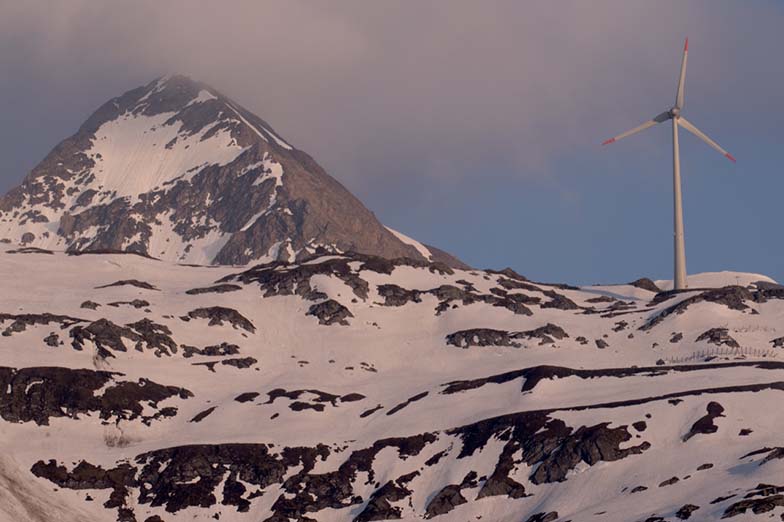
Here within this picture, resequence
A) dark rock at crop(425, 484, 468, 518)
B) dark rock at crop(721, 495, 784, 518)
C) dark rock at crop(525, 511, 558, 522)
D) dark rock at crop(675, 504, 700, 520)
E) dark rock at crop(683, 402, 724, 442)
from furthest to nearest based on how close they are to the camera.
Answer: dark rock at crop(683, 402, 724, 442), dark rock at crop(425, 484, 468, 518), dark rock at crop(525, 511, 558, 522), dark rock at crop(675, 504, 700, 520), dark rock at crop(721, 495, 784, 518)

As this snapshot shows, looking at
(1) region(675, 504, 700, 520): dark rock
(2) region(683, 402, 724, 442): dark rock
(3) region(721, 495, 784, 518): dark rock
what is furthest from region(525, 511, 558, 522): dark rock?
(3) region(721, 495, 784, 518): dark rock

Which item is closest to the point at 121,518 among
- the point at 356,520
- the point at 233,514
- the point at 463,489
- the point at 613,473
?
the point at 233,514

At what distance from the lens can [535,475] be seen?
195 m

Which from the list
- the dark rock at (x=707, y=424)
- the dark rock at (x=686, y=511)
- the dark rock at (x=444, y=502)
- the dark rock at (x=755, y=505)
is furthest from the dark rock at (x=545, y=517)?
the dark rock at (x=755, y=505)

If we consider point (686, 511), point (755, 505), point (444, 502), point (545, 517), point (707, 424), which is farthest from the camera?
point (707, 424)

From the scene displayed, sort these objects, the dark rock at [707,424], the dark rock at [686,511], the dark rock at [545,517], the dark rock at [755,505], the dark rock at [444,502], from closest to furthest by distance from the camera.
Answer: the dark rock at [755,505], the dark rock at [686,511], the dark rock at [545,517], the dark rock at [444,502], the dark rock at [707,424]

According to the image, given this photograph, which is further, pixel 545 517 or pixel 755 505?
pixel 545 517

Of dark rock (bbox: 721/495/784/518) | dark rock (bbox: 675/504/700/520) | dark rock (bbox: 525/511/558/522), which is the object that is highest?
dark rock (bbox: 525/511/558/522)

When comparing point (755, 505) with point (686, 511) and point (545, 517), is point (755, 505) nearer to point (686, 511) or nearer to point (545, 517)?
point (686, 511)

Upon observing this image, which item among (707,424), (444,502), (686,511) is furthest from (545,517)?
(707,424)

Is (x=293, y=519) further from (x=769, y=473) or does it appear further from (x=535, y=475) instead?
(x=769, y=473)

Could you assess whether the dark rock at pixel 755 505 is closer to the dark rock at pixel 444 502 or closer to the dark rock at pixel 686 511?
the dark rock at pixel 686 511

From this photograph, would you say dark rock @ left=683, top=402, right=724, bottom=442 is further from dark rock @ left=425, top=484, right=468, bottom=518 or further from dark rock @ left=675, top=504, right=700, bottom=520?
dark rock @ left=425, top=484, right=468, bottom=518

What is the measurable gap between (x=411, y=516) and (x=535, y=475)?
1912 cm
